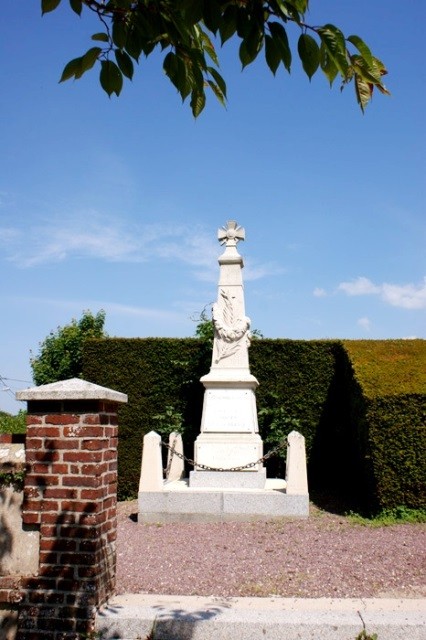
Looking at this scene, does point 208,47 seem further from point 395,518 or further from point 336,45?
point 395,518

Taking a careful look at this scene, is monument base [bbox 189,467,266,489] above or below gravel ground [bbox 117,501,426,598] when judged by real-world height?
above

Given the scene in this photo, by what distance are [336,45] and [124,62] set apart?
841 mm

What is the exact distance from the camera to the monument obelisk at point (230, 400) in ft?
30.2

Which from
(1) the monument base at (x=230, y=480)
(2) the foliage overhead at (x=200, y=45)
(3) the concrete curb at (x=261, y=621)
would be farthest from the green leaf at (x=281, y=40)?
(1) the monument base at (x=230, y=480)

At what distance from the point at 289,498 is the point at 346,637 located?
5.01 meters

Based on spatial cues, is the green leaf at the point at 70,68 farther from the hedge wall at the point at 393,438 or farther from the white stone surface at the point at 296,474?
→ the white stone surface at the point at 296,474

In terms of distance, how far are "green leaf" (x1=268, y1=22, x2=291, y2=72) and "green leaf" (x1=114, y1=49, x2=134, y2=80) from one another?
1.92ft

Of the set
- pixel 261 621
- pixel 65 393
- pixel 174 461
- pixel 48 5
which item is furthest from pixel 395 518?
pixel 48 5

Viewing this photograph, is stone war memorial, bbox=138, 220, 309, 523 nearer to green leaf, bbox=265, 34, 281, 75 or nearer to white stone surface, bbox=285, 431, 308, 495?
white stone surface, bbox=285, 431, 308, 495

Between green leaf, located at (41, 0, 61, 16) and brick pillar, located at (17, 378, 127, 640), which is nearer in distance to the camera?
green leaf, located at (41, 0, 61, 16)

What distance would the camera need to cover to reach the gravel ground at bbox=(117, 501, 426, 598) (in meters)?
5.20

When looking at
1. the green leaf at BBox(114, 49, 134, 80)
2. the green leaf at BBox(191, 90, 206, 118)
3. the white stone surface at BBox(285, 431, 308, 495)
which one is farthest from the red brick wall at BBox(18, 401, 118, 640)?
the white stone surface at BBox(285, 431, 308, 495)

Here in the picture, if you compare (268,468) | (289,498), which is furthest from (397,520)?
(268,468)

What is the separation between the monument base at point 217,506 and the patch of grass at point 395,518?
871 millimetres
